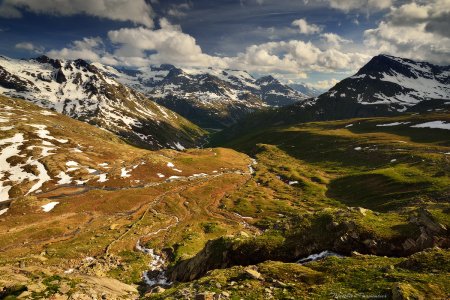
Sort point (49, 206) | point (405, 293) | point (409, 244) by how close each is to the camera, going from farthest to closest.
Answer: point (49, 206), point (409, 244), point (405, 293)

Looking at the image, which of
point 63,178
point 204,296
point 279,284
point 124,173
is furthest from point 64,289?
point 124,173

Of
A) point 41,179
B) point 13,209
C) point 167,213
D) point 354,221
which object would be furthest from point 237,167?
point 354,221

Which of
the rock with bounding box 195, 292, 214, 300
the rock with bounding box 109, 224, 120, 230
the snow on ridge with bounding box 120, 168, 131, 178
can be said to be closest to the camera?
the rock with bounding box 195, 292, 214, 300

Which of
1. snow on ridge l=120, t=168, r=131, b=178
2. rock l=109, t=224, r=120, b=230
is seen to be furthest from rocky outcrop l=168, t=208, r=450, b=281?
snow on ridge l=120, t=168, r=131, b=178

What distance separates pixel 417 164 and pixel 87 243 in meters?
124

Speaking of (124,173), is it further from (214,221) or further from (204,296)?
(204,296)

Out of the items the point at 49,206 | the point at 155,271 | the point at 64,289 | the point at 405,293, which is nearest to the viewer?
the point at 405,293

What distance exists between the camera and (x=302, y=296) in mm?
20938

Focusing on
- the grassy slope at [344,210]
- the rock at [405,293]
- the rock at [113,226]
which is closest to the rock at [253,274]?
the grassy slope at [344,210]

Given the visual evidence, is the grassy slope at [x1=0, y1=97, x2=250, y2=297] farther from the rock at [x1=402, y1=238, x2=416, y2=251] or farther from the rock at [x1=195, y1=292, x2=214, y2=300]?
the rock at [x1=402, y1=238, x2=416, y2=251]

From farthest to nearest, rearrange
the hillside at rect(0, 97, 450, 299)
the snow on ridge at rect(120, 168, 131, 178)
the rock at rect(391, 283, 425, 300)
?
the snow on ridge at rect(120, 168, 131, 178) < the hillside at rect(0, 97, 450, 299) < the rock at rect(391, 283, 425, 300)

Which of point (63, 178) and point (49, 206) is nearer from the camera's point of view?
point (49, 206)

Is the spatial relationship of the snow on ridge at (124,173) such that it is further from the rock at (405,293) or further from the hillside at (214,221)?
the rock at (405,293)

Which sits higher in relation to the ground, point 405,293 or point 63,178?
point 405,293
